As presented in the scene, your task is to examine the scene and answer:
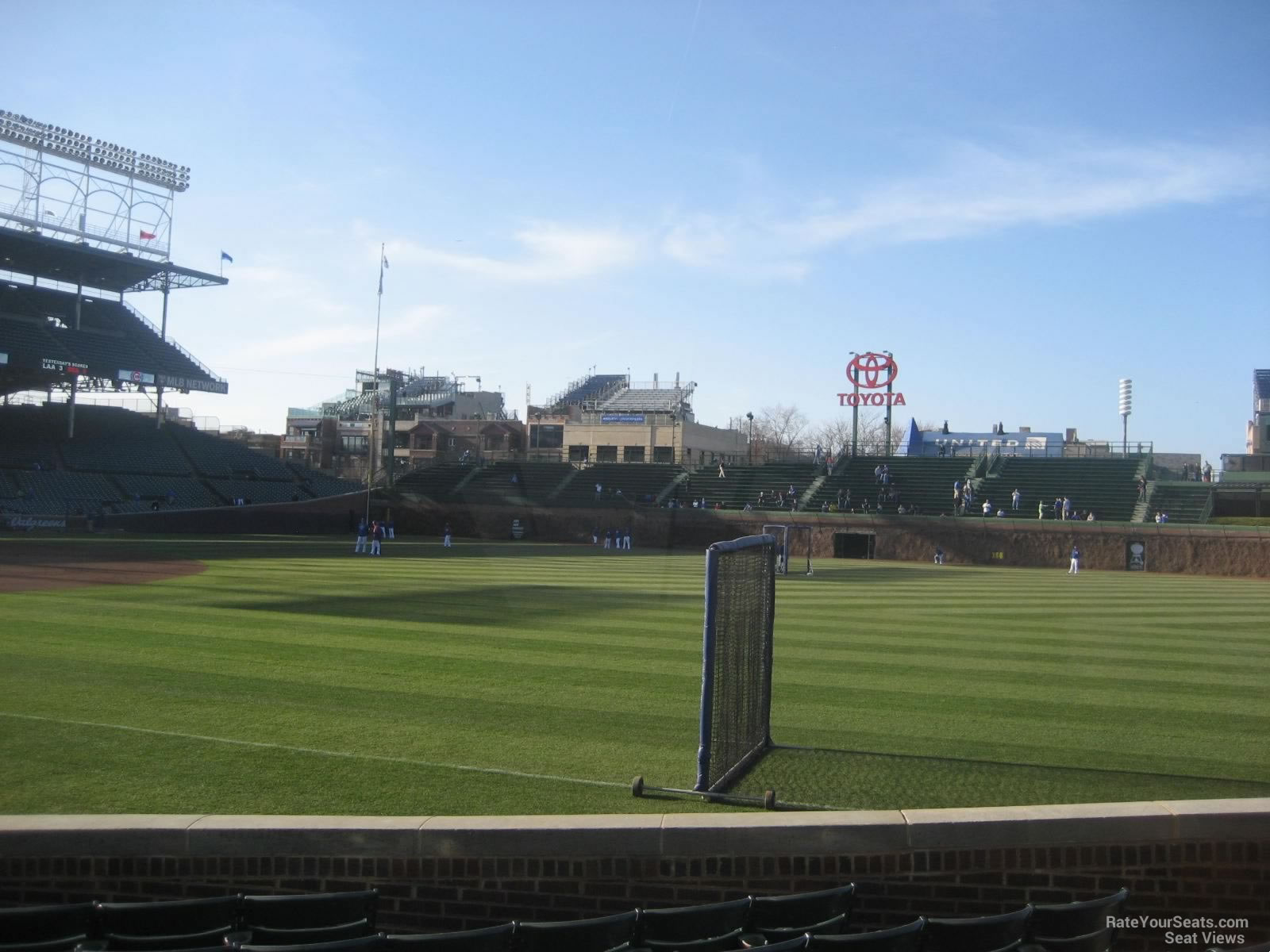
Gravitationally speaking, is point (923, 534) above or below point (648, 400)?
below

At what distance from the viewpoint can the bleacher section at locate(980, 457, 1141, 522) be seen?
163 feet

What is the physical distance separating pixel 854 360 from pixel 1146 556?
22940 millimetres

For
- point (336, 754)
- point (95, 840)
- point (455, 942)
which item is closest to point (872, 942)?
point (455, 942)

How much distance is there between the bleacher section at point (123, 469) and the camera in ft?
148

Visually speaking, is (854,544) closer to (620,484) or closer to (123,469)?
(620,484)

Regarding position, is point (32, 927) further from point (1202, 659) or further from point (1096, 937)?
point (1202, 659)

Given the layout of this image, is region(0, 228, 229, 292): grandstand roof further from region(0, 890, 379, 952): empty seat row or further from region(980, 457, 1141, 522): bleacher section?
region(0, 890, 379, 952): empty seat row

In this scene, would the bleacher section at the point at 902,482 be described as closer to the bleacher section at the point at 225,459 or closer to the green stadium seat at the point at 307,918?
the bleacher section at the point at 225,459

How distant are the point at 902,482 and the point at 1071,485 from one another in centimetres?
850

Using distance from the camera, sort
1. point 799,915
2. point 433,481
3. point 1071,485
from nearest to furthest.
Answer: point 799,915 < point 1071,485 < point 433,481

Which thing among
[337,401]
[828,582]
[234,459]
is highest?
[337,401]

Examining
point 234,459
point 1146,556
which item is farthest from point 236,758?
point 234,459

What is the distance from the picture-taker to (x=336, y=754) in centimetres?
850

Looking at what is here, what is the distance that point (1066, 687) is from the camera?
491 inches
